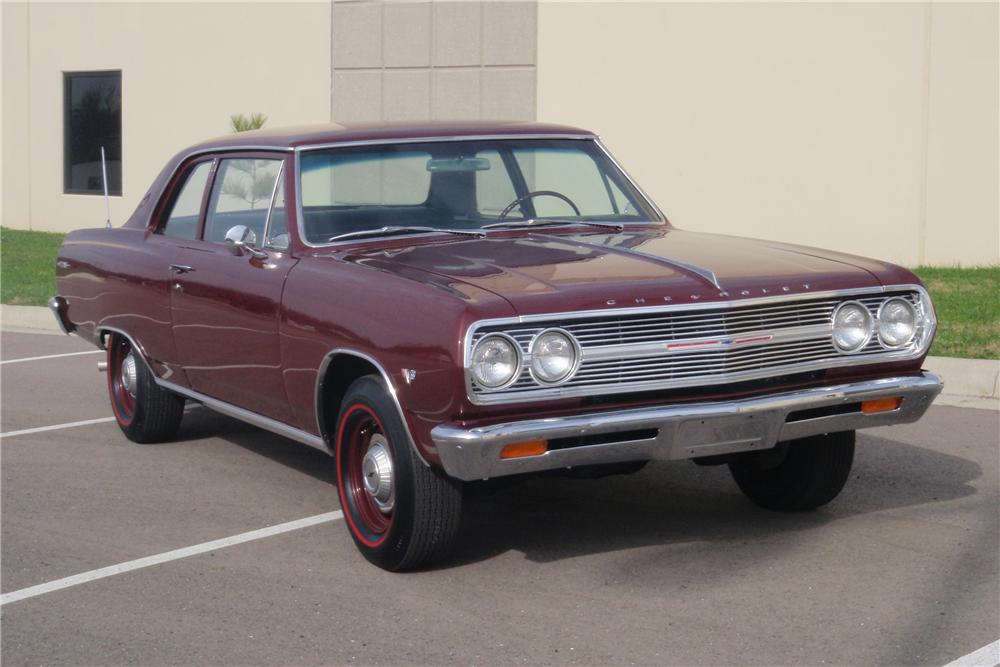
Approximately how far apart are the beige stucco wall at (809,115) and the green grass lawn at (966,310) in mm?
839

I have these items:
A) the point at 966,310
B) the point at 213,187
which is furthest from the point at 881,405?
the point at 966,310

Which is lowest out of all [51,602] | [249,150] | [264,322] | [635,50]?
[51,602]

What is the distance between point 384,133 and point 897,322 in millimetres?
2445

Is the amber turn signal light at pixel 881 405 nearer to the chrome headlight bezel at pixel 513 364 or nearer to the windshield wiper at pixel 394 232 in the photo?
the chrome headlight bezel at pixel 513 364

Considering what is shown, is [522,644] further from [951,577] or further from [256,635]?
[951,577]

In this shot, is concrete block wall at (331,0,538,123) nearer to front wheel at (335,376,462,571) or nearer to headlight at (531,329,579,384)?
front wheel at (335,376,462,571)

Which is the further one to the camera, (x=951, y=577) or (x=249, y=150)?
(x=249, y=150)

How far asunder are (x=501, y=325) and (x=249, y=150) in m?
2.45

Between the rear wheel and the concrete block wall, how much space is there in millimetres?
10003

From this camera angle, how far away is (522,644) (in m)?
4.48

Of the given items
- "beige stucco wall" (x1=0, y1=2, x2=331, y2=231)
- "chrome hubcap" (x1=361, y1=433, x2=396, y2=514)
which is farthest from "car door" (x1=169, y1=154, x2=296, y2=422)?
"beige stucco wall" (x1=0, y1=2, x2=331, y2=231)

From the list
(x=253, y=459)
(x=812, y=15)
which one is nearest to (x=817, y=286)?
(x=253, y=459)

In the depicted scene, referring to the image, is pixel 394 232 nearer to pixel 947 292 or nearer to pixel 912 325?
pixel 912 325

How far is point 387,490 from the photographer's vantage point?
5258 millimetres
